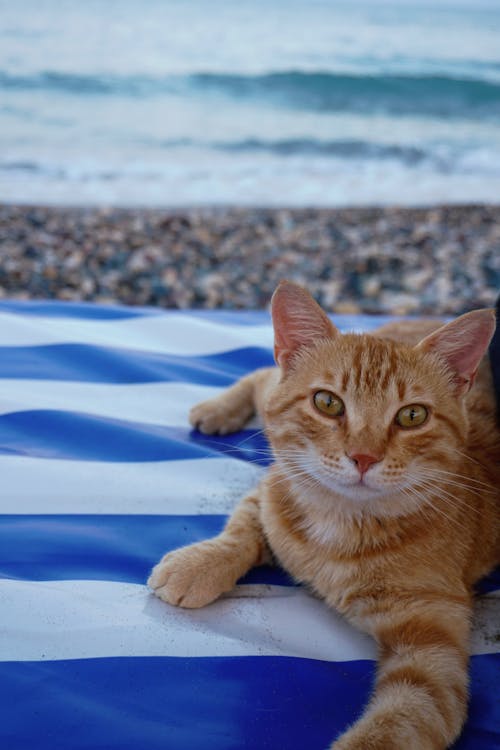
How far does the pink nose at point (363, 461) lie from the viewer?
5.11 ft

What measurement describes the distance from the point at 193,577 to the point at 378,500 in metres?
0.43

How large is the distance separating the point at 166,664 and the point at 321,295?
4.08 m

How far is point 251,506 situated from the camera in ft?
6.52

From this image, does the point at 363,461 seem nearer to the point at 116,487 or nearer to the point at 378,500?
the point at 378,500

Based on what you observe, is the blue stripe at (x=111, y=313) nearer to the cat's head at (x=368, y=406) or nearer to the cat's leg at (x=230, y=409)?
the cat's leg at (x=230, y=409)

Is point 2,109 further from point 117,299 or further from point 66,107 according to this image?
point 117,299

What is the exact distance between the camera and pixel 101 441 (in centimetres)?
238

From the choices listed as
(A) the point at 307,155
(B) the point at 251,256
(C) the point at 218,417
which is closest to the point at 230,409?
(C) the point at 218,417

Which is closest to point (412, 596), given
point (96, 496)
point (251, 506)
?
point (251, 506)

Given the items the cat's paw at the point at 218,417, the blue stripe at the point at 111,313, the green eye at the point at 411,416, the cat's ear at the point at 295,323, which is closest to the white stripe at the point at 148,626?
the green eye at the point at 411,416

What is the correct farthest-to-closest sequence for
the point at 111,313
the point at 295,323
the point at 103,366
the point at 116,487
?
1. the point at 111,313
2. the point at 103,366
3. the point at 116,487
4. the point at 295,323

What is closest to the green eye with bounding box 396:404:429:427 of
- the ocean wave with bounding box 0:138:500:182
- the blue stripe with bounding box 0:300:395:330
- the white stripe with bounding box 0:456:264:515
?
the white stripe with bounding box 0:456:264:515

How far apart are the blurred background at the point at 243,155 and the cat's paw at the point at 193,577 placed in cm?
255

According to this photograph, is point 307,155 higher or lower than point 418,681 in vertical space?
higher
